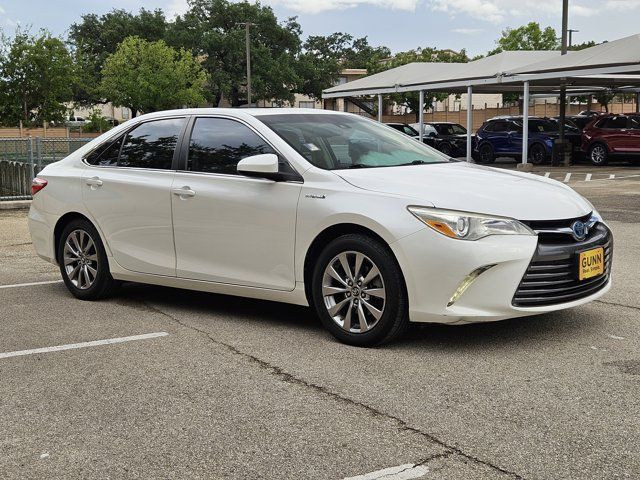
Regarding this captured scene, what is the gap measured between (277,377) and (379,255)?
0.98 metres

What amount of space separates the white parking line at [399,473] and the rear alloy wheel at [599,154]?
24.4 metres

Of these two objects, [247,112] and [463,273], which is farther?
[247,112]

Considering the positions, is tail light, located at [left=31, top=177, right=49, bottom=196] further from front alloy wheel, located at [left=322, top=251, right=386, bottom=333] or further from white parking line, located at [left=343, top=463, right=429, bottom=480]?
white parking line, located at [left=343, top=463, right=429, bottom=480]

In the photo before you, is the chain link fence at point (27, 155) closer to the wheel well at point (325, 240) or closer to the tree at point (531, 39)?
the wheel well at point (325, 240)

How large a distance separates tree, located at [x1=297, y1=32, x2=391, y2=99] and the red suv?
→ 46.8 meters

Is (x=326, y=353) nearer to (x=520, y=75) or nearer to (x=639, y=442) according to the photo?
(x=639, y=442)

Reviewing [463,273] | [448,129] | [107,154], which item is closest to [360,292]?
[463,273]

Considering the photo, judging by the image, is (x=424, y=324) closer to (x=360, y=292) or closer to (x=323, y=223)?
(x=360, y=292)

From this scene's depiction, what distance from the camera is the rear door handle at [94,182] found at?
6.94 meters

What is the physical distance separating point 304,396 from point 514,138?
25547 millimetres

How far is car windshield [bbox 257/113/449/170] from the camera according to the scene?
587 cm

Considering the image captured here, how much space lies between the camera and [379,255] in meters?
5.17

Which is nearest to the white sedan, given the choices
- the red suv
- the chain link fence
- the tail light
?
the tail light

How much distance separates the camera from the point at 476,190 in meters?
5.30
